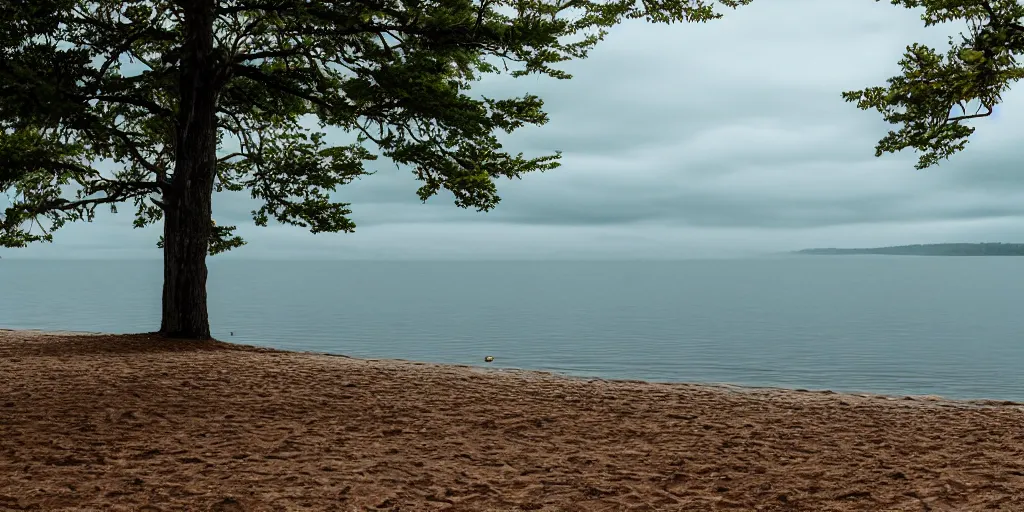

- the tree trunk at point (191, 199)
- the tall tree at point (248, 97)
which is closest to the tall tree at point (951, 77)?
the tall tree at point (248, 97)

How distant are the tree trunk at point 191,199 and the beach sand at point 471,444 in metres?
5.75

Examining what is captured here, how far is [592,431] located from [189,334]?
44.0 ft

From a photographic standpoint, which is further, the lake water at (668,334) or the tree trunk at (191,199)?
the lake water at (668,334)

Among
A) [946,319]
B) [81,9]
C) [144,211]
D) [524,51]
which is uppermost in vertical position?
[81,9]

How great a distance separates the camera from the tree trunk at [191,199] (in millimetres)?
19125

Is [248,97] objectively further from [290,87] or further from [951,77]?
[951,77]

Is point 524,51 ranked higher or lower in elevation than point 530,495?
higher

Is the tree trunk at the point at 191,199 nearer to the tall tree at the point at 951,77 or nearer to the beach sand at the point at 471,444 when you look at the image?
the beach sand at the point at 471,444

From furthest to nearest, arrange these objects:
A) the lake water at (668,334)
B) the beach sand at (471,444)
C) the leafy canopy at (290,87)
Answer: the lake water at (668,334)
the leafy canopy at (290,87)
the beach sand at (471,444)

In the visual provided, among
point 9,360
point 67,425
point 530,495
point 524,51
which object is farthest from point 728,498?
point 9,360

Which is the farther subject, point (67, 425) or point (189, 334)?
point (189, 334)

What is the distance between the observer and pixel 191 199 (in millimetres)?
19484

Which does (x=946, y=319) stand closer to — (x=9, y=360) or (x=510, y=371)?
(x=510, y=371)

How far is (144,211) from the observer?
23469 mm
